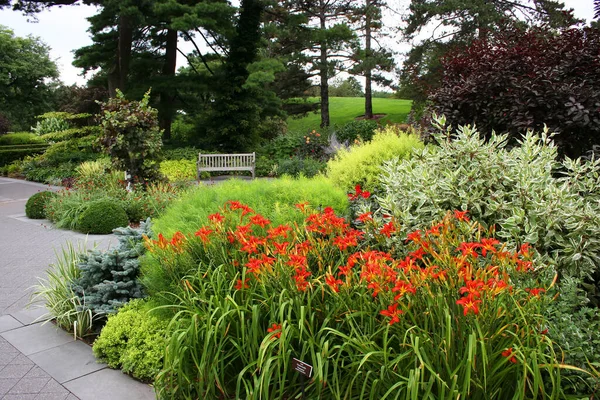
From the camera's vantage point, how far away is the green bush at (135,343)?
2535mm

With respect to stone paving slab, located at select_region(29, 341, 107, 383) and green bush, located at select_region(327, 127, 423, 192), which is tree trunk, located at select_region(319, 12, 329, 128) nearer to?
green bush, located at select_region(327, 127, 423, 192)

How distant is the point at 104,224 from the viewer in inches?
254

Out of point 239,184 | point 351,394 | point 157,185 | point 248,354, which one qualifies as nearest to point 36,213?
point 157,185

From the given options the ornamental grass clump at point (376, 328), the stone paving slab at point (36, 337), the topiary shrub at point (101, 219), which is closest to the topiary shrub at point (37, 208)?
the topiary shrub at point (101, 219)

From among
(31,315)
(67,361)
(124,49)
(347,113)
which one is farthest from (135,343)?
(347,113)

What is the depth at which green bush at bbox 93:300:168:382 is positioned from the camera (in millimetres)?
2535

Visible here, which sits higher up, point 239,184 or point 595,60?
point 595,60

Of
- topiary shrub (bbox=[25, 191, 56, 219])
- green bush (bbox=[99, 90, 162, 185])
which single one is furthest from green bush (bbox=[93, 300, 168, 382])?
topiary shrub (bbox=[25, 191, 56, 219])

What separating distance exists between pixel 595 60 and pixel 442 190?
245 centimetres

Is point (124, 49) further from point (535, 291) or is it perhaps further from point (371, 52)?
point (535, 291)

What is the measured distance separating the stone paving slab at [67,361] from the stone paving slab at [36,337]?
0.09 metres

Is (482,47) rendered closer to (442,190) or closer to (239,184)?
(442,190)

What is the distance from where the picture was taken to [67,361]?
274cm

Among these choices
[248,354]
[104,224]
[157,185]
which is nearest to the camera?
[248,354]
